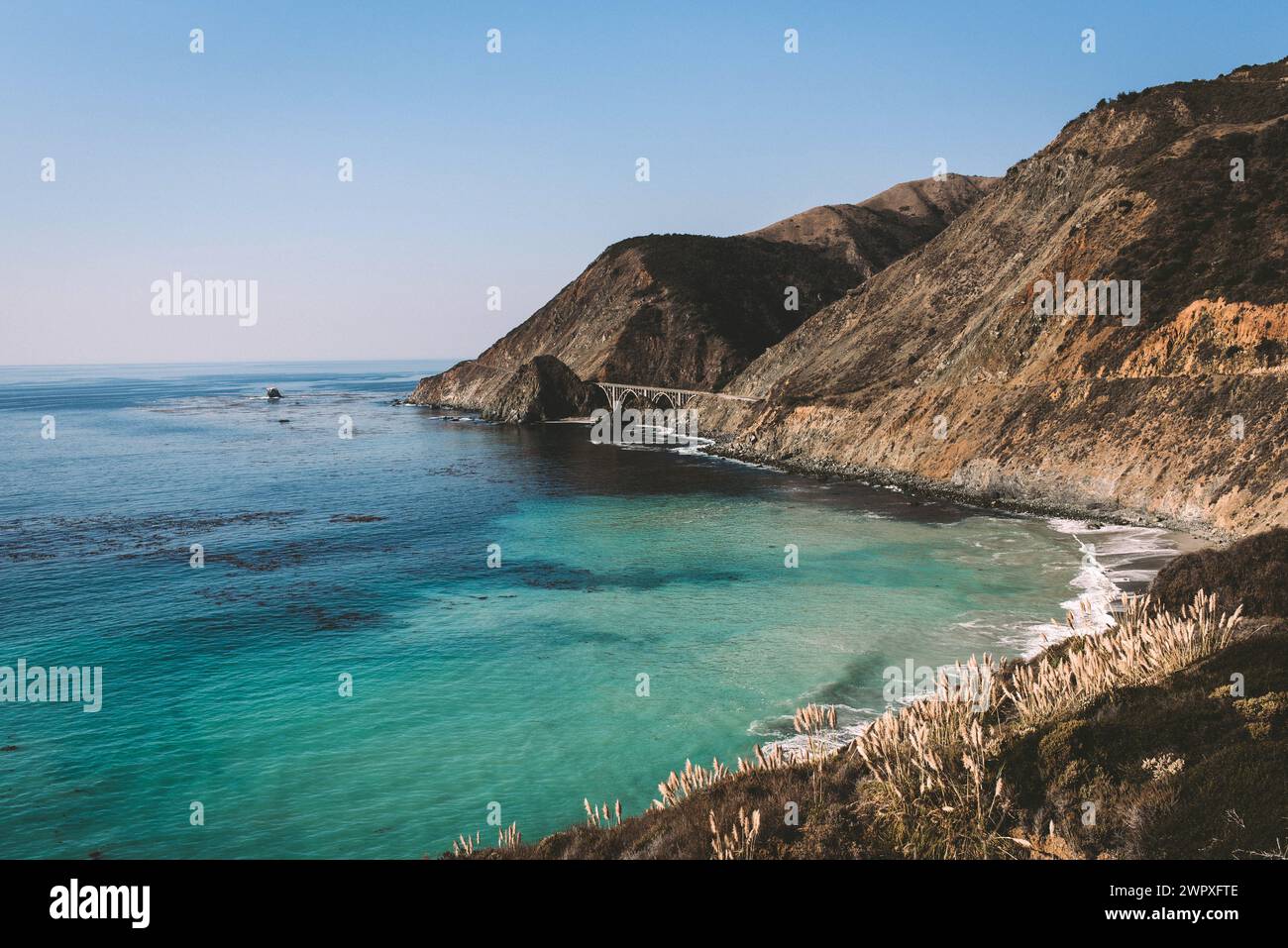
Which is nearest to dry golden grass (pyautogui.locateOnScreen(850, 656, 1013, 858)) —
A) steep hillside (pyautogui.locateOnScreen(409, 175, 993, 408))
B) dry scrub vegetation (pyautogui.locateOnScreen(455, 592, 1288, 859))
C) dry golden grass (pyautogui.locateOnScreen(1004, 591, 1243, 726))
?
dry scrub vegetation (pyautogui.locateOnScreen(455, 592, 1288, 859))

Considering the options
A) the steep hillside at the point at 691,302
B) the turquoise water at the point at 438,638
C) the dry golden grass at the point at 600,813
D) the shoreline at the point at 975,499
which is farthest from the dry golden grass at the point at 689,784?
the steep hillside at the point at 691,302

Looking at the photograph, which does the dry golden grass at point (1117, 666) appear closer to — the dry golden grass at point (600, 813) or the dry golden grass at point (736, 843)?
the dry golden grass at point (736, 843)

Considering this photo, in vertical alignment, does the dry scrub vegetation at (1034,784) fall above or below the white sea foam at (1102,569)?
above

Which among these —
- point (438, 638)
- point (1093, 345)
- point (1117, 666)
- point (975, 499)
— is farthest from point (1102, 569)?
point (438, 638)

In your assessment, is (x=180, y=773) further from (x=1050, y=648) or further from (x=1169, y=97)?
(x=1169, y=97)

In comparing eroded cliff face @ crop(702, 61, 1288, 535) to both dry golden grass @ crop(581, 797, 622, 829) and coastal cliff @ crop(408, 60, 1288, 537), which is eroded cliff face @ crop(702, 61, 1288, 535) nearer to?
coastal cliff @ crop(408, 60, 1288, 537)

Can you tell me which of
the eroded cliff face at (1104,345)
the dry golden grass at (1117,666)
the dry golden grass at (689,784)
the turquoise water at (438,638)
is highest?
the eroded cliff face at (1104,345)
